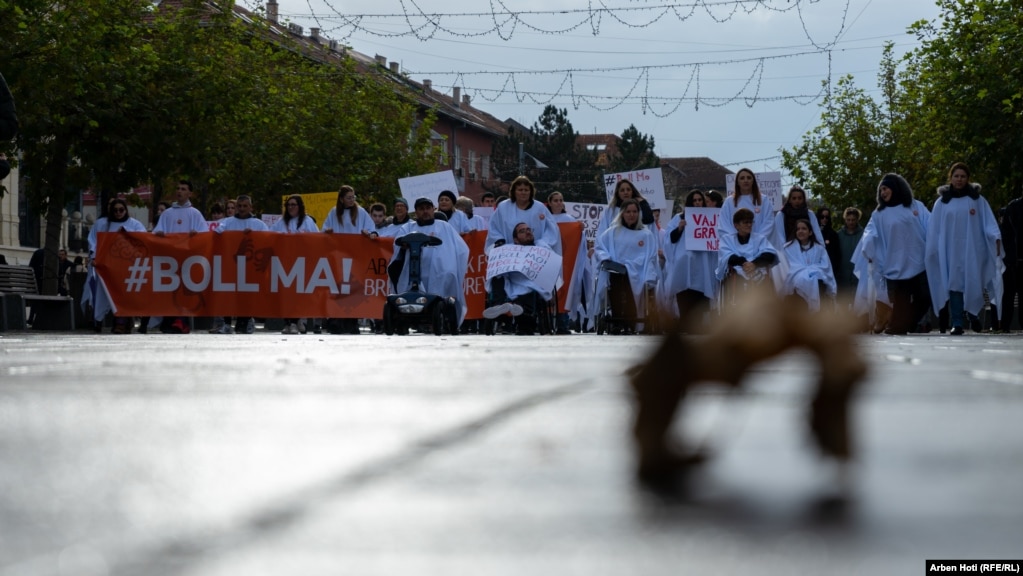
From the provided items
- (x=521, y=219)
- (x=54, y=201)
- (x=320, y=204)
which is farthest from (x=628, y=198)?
(x=320, y=204)

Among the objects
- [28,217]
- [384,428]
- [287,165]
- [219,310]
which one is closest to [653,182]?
[219,310]

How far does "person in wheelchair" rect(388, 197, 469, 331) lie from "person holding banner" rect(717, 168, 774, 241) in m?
3.14

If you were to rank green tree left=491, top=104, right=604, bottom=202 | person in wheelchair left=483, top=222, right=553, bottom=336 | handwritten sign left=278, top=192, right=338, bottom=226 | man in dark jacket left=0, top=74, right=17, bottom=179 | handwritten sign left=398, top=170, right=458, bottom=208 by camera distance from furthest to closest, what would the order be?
green tree left=491, top=104, right=604, bottom=202 → handwritten sign left=278, top=192, right=338, bottom=226 → handwritten sign left=398, top=170, right=458, bottom=208 → person in wheelchair left=483, top=222, right=553, bottom=336 → man in dark jacket left=0, top=74, right=17, bottom=179

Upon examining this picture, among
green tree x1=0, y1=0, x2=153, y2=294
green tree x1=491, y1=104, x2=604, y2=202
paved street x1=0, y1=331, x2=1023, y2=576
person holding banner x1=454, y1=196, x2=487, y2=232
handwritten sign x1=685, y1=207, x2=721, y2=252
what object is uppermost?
green tree x1=491, y1=104, x2=604, y2=202

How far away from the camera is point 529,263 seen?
18.3 meters

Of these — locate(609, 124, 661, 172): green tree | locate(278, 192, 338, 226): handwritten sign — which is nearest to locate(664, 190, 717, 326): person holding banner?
locate(278, 192, 338, 226): handwritten sign

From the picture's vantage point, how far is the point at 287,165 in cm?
4353

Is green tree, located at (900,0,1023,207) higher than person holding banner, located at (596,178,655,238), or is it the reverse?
green tree, located at (900,0,1023,207)

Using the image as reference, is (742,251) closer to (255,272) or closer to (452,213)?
(452,213)

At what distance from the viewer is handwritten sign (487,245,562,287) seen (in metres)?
18.2

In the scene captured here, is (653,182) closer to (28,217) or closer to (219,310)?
(219,310)

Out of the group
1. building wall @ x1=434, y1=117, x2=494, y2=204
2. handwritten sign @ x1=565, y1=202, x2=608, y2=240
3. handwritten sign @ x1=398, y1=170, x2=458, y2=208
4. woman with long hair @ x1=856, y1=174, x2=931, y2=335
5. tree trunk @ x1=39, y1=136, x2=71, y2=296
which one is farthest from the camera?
→ building wall @ x1=434, y1=117, x2=494, y2=204

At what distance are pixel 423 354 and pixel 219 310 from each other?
46.0 ft

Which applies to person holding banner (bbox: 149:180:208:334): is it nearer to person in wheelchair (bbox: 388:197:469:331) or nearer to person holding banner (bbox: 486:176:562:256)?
person in wheelchair (bbox: 388:197:469:331)
